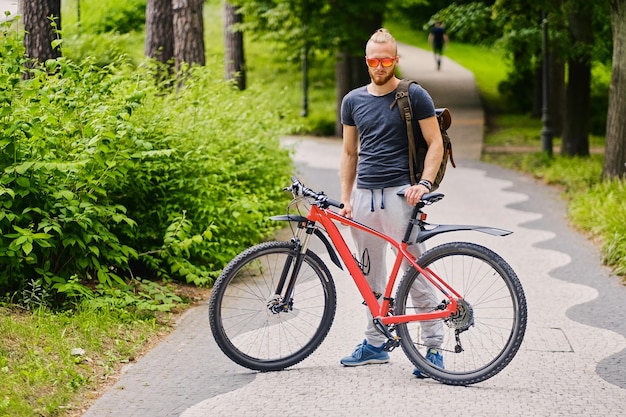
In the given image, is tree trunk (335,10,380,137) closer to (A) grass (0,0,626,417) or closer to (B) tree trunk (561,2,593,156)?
(A) grass (0,0,626,417)

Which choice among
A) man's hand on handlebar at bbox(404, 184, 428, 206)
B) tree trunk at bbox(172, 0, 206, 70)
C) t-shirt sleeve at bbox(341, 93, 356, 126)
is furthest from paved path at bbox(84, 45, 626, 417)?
tree trunk at bbox(172, 0, 206, 70)

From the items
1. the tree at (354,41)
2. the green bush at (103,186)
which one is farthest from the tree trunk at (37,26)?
the tree at (354,41)

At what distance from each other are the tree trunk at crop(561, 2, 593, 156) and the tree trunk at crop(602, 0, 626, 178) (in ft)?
13.5

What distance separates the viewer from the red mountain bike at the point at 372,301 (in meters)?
5.86

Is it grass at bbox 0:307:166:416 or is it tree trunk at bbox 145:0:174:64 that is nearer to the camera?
grass at bbox 0:307:166:416

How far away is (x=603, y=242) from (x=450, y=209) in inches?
122

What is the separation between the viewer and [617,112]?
47.5 ft

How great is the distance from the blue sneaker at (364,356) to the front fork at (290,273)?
0.56 m

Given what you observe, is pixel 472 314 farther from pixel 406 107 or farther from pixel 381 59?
pixel 381 59

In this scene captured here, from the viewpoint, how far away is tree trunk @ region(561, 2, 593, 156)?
1884 cm

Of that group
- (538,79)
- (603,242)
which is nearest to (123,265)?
(603,242)

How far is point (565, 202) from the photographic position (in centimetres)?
1456

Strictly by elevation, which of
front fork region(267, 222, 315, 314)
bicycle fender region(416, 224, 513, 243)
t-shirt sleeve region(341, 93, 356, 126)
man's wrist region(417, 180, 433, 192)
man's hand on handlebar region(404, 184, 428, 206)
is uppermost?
t-shirt sleeve region(341, 93, 356, 126)

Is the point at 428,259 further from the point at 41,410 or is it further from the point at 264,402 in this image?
the point at 41,410
